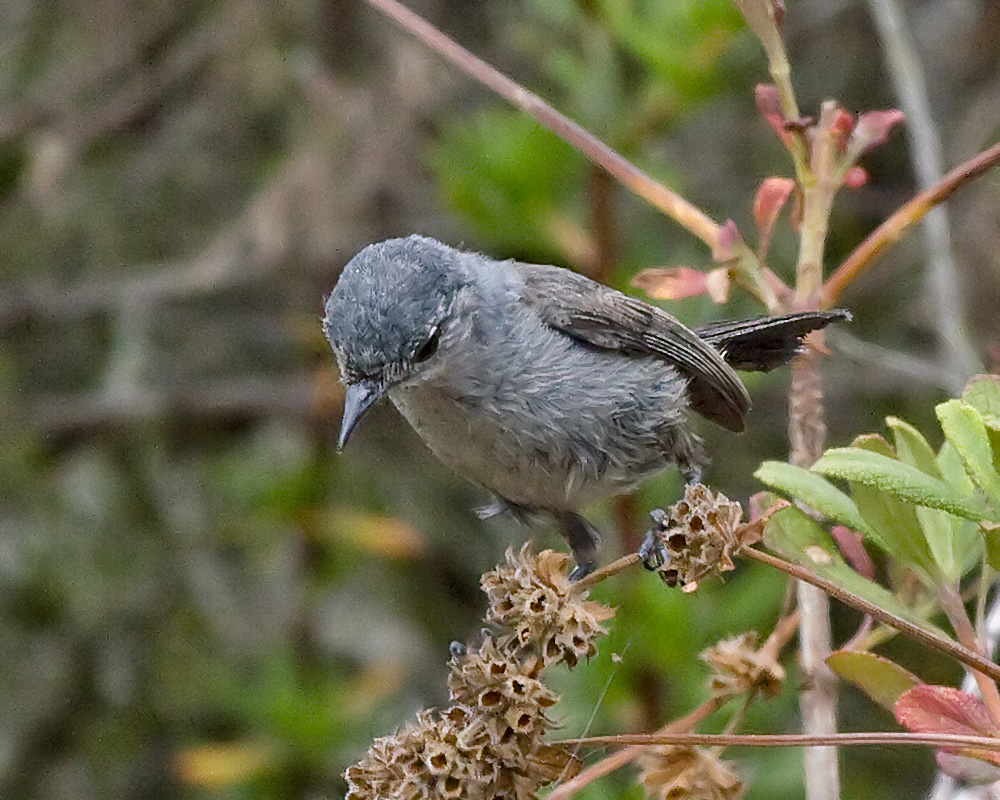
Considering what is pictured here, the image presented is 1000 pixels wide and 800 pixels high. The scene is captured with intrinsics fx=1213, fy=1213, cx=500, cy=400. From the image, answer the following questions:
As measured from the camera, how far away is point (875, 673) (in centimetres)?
158

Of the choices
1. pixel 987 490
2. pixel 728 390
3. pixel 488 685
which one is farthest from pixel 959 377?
pixel 488 685

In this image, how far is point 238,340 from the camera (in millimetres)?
4980

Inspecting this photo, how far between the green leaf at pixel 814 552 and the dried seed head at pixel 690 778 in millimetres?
300

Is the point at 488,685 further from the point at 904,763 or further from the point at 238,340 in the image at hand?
the point at 238,340

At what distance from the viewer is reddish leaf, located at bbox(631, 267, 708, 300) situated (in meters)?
1.97

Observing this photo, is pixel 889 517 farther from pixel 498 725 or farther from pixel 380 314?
pixel 380 314

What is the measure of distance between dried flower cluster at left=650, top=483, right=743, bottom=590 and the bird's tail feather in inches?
18.9

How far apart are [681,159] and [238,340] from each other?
1.94 metres

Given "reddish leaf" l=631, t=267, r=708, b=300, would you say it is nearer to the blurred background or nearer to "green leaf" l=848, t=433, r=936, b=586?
"green leaf" l=848, t=433, r=936, b=586

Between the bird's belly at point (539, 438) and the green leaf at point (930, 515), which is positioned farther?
the bird's belly at point (539, 438)

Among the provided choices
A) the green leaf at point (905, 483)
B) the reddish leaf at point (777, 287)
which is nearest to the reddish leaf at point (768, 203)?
the reddish leaf at point (777, 287)

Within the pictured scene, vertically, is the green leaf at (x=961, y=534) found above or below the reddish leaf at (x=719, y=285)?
below

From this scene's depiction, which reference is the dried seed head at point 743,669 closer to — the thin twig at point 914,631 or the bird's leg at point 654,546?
the bird's leg at point 654,546

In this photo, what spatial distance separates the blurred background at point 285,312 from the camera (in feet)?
11.5
